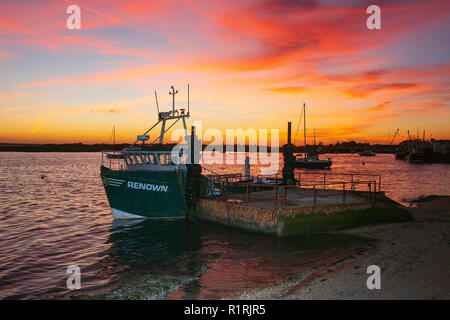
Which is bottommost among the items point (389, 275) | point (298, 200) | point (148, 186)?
point (389, 275)

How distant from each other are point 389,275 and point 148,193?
1392 cm

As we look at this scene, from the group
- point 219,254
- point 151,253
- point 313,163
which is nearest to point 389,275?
point 219,254

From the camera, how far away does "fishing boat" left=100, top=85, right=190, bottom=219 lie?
19.7 m

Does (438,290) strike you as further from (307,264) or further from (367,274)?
(307,264)

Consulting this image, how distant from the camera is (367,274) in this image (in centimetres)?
961

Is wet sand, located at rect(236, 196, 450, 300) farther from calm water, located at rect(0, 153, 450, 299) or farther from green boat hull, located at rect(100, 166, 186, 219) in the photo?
green boat hull, located at rect(100, 166, 186, 219)

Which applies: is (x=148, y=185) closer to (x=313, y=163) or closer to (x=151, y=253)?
(x=151, y=253)

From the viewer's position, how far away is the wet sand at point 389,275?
8.30 m

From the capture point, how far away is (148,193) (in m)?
19.9

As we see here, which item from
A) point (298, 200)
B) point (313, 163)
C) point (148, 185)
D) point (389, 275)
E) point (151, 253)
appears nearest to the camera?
point (389, 275)

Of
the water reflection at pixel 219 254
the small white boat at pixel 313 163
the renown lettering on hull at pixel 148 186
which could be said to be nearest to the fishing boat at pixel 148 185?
the renown lettering on hull at pixel 148 186

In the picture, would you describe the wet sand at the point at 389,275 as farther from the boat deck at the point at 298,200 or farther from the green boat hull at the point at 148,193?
the green boat hull at the point at 148,193
